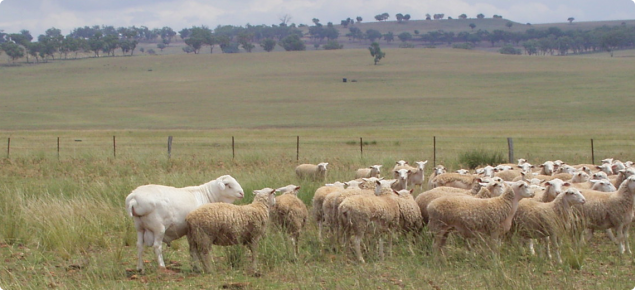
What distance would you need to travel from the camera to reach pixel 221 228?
9367mm

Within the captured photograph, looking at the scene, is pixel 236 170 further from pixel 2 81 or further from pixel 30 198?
pixel 2 81

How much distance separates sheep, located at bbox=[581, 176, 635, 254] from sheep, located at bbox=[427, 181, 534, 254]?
1493 mm

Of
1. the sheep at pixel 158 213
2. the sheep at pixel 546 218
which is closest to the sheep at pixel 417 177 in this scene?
the sheep at pixel 546 218

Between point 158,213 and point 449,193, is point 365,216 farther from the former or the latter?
point 158,213

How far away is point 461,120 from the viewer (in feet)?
205

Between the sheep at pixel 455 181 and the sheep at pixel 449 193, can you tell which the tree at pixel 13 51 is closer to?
the sheep at pixel 455 181

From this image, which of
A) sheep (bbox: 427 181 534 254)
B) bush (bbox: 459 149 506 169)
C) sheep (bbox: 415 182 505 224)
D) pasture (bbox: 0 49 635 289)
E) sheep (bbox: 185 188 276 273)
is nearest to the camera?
pasture (bbox: 0 49 635 289)

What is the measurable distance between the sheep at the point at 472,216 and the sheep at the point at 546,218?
315mm

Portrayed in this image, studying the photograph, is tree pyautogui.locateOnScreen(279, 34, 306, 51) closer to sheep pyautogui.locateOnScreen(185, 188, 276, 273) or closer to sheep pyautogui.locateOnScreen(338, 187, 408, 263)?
sheep pyautogui.locateOnScreen(338, 187, 408, 263)

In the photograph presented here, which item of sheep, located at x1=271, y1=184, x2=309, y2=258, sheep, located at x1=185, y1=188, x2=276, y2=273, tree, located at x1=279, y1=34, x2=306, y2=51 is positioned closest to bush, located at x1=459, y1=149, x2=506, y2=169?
sheep, located at x1=271, y1=184, x2=309, y2=258

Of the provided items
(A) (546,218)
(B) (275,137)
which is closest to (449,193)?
(A) (546,218)

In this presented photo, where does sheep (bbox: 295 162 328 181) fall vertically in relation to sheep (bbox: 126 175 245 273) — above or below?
below

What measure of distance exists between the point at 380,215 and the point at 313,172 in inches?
372

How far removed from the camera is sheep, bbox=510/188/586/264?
1023 centimetres
